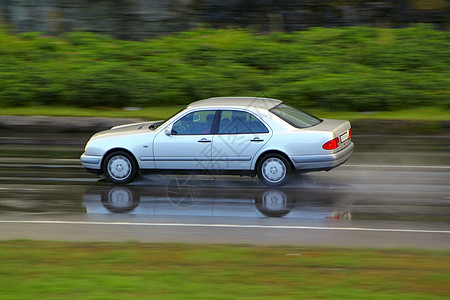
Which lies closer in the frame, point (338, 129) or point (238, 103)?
point (338, 129)

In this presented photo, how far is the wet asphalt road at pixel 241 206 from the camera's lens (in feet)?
27.3

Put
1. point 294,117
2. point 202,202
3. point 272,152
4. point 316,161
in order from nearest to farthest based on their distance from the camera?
point 202,202
point 316,161
point 272,152
point 294,117

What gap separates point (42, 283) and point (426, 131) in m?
12.0

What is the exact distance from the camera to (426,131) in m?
16.2

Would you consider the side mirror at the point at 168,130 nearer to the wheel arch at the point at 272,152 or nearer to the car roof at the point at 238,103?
the car roof at the point at 238,103

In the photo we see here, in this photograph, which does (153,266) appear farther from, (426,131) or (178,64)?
(178,64)

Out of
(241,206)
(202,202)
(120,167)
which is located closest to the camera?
(241,206)

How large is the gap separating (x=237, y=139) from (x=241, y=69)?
9107 millimetres

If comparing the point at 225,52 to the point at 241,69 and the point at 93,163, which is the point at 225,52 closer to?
the point at 241,69

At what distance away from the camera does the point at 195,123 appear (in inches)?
443

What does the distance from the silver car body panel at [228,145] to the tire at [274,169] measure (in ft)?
0.39

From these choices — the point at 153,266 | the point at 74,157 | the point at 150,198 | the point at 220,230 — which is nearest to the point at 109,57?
the point at 74,157

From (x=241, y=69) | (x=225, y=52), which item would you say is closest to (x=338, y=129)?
(x=241, y=69)

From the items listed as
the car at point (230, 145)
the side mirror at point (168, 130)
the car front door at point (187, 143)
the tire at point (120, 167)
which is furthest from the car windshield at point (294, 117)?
the tire at point (120, 167)
